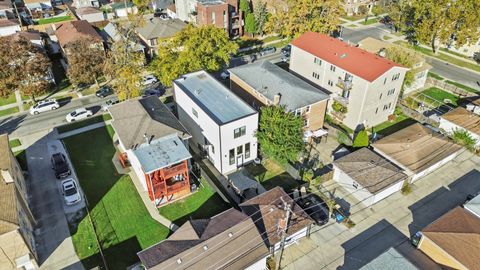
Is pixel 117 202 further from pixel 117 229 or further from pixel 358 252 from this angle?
pixel 358 252

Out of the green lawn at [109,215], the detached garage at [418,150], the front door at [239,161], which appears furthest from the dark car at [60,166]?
the detached garage at [418,150]

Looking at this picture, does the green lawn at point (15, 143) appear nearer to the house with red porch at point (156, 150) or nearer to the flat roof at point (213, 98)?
the house with red porch at point (156, 150)

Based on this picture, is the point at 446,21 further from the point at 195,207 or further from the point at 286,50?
the point at 195,207

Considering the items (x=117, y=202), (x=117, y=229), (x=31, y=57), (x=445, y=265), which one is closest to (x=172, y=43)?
(x=31, y=57)

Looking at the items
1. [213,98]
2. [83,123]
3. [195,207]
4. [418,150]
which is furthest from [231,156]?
[83,123]

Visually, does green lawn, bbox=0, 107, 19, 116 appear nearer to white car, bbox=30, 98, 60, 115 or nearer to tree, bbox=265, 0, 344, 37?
white car, bbox=30, 98, 60, 115

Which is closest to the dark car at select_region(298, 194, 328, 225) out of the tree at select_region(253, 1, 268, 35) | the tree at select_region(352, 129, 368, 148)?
the tree at select_region(352, 129, 368, 148)
